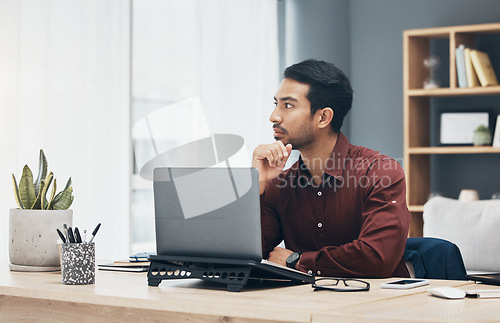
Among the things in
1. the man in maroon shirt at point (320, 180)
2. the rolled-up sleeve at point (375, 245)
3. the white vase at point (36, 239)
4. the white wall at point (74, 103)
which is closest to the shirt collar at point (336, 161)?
the man in maroon shirt at point (320, 180)

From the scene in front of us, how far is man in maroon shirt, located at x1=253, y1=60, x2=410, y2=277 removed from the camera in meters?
1.81

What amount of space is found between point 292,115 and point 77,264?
2.85 feet

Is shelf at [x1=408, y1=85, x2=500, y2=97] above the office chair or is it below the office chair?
above

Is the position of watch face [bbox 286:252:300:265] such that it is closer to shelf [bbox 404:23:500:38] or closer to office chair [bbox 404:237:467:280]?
office chair [bbox 404:237:467:280]

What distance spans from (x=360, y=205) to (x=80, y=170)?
4.88 ft

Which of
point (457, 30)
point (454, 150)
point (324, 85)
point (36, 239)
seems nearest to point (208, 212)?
point (36, 239)

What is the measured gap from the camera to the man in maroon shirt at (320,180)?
5.94ft

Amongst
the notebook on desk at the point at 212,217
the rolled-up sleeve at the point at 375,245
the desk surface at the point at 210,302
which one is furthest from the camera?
the rolled-up sleeve at the point at 375,245

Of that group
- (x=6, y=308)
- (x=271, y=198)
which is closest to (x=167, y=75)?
(x=271, y=198)

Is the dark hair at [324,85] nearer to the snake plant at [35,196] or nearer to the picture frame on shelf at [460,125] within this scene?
the snake plant at [35,196]

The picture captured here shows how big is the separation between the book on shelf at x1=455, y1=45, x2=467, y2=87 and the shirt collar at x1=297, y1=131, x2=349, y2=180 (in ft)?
6.96

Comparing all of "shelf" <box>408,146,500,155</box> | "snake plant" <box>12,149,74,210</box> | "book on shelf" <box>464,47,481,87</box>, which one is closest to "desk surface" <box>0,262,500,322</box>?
"snake plant" <box>12,149,74,210</box>

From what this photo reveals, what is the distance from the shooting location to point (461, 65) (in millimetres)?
3924

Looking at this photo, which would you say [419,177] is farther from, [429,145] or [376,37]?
[376,37]
